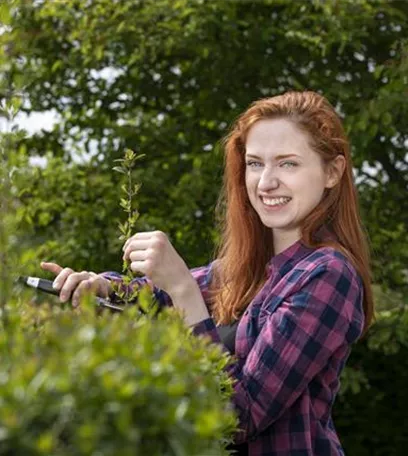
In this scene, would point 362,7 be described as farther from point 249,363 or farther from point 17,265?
point 17,265

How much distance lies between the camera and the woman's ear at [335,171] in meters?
3.24

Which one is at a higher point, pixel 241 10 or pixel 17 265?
pixel 241 10

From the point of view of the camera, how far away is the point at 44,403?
4.46ft

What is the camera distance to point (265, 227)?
3.37 metres

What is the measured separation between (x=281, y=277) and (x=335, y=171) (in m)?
0.40

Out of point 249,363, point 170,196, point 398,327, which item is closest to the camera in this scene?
point 249,363

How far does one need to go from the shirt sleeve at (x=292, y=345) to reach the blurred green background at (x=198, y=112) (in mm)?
3316

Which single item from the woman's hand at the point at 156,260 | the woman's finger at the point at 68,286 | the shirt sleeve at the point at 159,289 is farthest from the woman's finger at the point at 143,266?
the shirt sleeve at the point at 159,289

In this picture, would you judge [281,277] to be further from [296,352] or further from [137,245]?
[137,245]

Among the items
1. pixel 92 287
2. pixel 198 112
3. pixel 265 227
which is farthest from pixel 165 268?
pixel 198 112

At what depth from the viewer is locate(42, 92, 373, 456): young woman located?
2771 millimetres

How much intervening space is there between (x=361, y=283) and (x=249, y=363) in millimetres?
457

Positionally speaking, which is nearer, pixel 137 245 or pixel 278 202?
pixel 137 245

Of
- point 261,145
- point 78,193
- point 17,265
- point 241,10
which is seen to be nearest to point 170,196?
Answer: point 78,193
